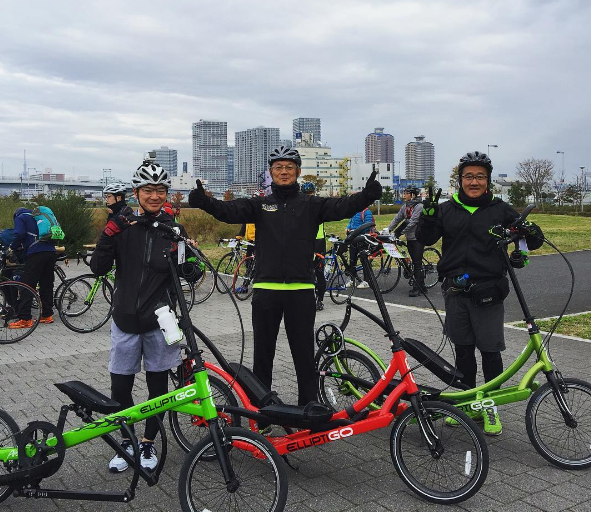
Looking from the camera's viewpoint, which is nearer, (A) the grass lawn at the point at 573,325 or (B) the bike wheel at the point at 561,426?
(B) the bike wheel at the point at 561,426

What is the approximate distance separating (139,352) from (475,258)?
2.48m

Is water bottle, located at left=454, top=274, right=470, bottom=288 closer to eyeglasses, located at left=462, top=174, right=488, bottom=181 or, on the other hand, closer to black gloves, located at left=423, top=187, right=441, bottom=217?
black gloves, located at left=423, top=187, right=441, bottom=217

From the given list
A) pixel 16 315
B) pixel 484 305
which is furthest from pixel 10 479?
pixel 16 315

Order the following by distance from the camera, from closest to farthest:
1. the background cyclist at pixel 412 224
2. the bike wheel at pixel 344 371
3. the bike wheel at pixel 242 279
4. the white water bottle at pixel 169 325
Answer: the white water bottle at pixel 169 325
the bike wheel at pixel 344 371
the bike wheel at pixel 242 279
the background cyclist at pixel 412 224

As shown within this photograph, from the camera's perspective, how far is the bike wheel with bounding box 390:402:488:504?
→ 3.49 meters

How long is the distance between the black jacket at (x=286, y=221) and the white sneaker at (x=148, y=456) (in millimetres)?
1295

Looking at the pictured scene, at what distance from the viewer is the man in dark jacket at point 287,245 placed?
4168 mm

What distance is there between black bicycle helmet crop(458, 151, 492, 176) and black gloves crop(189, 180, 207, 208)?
1919 millimetres

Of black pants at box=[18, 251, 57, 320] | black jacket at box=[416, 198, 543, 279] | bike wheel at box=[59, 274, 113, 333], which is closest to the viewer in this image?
black jacket at box=[416, 198, 543, 279]

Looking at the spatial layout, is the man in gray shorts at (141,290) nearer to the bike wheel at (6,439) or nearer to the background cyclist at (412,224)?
the bike wheel at (6,439)

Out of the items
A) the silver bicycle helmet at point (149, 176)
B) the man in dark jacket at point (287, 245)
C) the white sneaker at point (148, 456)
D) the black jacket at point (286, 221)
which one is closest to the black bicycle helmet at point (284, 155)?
the man in dark jacket at point (287, 245)

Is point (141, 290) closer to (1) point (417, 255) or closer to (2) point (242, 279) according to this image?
(2) point (242, 279)

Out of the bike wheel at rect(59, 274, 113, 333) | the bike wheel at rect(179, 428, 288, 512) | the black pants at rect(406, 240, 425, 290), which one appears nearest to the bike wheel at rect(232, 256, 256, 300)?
the bike wheel at rect(59, 274, 113, 333)

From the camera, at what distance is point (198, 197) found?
13.5 ft
